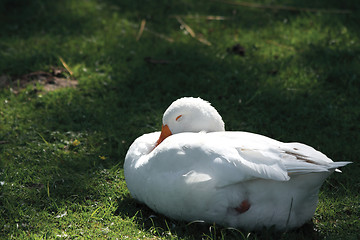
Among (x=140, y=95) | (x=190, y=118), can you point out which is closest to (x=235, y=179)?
(x=190, y=118)

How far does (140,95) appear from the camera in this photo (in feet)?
17.8

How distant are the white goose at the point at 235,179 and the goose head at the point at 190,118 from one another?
13.8 inches

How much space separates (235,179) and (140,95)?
2.65 metres

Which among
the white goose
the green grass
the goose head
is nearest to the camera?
the white goose

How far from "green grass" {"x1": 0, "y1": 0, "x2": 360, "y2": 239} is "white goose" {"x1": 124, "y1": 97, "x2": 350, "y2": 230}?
0.14 meters

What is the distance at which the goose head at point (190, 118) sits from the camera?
12.2ft

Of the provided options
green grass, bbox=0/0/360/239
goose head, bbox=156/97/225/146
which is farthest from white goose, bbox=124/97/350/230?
goose head, bbox=156/97/225/146

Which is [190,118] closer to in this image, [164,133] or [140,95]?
[164,133]

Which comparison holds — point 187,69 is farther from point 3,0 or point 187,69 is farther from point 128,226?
point 3,0

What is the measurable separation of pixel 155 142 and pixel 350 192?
1.62 m

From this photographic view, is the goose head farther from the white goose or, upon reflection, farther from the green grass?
the green grass

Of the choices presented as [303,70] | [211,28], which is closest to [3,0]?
[211,28]

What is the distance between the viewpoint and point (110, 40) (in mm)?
6473

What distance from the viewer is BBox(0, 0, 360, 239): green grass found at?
11.5ft
